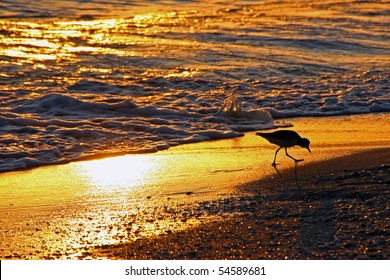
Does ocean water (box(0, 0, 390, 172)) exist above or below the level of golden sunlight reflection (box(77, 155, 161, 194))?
above

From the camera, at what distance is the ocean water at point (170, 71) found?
399 inches

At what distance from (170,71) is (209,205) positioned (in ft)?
23.9

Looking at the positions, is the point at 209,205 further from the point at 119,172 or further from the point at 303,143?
the point at 303,143

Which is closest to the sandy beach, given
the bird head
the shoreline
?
the shoreline

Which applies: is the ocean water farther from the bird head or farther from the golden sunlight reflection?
the bird head

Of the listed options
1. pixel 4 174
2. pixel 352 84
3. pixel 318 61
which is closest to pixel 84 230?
pixel 4 174

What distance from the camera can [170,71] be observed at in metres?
13.9

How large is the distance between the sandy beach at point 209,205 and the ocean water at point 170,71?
2.94ft

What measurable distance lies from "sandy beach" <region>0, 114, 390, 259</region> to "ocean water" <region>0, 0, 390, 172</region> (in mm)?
896

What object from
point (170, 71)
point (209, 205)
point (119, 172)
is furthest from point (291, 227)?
point (170, 71)

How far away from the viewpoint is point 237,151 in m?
9.20

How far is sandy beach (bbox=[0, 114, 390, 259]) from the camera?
5703mm

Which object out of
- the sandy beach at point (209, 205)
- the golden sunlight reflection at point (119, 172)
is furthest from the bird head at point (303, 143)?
the golden sunlight reflection at point (119, 172)

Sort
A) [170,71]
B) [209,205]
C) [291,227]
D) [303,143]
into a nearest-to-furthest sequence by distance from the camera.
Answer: [291,227]
[209,205]
[303,143]
[170,71]
